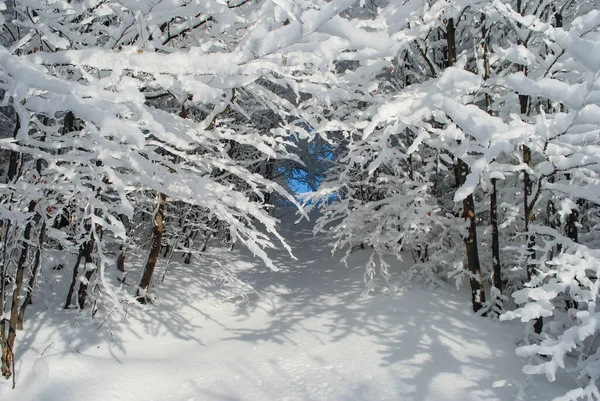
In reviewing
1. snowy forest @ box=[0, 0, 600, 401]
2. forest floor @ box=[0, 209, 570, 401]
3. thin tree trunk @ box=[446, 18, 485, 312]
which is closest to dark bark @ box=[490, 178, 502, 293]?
snowy forest @ box=[0, 0, 600, 401]

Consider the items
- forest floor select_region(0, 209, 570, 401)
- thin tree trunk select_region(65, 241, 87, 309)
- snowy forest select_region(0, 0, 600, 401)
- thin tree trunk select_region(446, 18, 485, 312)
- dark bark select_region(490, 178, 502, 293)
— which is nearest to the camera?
snowy forest select_region(0, 0, 600, 401)

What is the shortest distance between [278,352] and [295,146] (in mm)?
2484

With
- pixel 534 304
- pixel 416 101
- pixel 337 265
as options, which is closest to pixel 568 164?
pixel 534 304

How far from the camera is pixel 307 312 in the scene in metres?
5.90

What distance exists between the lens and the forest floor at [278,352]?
3.34 metres

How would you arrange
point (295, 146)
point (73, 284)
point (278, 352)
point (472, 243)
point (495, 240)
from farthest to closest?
point (73, 284) → point (472, 243) → point (495, 240) → point (278, 352) → point (295, 146)

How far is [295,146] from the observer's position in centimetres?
337

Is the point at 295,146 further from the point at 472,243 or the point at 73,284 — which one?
the point at 73,284

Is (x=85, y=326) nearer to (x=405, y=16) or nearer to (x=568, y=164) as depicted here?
(x=405, y=16)

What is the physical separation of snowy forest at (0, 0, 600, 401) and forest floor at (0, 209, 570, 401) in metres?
0.05

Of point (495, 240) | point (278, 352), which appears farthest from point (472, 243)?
point (278, 352)

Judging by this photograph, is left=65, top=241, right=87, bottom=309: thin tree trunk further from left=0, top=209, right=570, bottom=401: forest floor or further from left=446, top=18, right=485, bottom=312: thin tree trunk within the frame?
left=446, top=18, right=485, bottom=312: thin tree trunk

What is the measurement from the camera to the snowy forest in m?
1.60

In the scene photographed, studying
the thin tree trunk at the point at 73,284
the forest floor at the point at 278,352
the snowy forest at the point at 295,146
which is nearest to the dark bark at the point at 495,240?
the snowy forest at the point at 295,146
